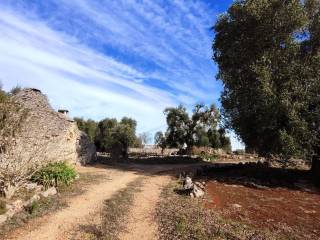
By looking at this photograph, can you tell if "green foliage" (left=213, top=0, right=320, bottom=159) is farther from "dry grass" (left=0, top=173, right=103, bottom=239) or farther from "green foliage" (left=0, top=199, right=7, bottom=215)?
"green foliage" (left=0, top=199, right=7, bottom=215)

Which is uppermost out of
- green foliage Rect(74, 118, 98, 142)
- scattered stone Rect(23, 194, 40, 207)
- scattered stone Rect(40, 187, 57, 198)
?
green foliage Rect(74, 118, 98, 142)

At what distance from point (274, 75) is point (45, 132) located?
15933mm

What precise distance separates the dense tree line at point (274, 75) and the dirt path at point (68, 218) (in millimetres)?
11071

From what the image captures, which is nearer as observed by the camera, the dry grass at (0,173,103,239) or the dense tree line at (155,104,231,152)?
the dry grass at (0,173,103,239)

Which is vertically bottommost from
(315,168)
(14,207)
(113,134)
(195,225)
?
(195,225)

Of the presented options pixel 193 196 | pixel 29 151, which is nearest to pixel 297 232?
pixel 193 196

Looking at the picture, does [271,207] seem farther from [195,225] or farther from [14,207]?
[14,207]

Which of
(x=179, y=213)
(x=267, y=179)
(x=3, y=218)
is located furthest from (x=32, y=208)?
(x=267, y=179)

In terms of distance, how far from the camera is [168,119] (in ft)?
189

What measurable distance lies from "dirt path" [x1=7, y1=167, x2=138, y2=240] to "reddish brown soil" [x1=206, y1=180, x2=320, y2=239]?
5.20m

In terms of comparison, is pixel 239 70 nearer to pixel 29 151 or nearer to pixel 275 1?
pixel 275 1

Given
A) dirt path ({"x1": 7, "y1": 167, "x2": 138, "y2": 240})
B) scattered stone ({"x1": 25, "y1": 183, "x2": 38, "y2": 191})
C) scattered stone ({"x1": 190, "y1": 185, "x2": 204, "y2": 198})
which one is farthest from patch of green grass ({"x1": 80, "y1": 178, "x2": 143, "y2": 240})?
scattered stone ({"x1": 25, "y1": 183, "x2": 38, "y2": 191})

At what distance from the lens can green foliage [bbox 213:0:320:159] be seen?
2561 centimetres

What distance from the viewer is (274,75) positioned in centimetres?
2681
